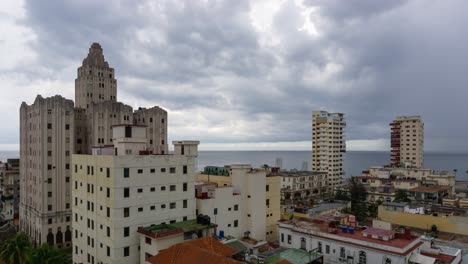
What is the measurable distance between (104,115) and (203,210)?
126 ft

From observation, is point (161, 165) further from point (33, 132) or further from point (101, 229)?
point (33, 132)

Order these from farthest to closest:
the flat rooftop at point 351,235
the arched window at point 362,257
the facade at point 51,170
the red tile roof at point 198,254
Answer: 1. the facade at point 51,170
2. the arched window at point 362,257
3. the flat rooftop at point 351,235
4. the red tile roof at point 198,254

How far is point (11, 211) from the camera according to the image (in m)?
94.8

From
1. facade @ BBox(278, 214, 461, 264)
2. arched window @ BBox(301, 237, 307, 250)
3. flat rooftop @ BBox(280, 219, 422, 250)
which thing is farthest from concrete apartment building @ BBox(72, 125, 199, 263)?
facade @ BBox(278, 214, 461, 264)

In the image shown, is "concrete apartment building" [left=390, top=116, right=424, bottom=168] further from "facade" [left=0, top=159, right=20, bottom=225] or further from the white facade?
"facade" [left=0, top=159, right=20, bottom=225]

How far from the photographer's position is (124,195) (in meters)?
42.7

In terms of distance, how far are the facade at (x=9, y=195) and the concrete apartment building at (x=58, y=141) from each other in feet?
46.1

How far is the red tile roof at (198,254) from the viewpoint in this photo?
32.5 metres

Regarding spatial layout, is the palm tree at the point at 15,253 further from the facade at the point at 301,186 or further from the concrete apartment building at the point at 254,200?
the facade at the point at 301,186

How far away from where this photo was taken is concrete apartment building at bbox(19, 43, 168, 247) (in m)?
71.4

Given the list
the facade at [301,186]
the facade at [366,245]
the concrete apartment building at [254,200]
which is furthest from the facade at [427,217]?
the facade at [301,186]

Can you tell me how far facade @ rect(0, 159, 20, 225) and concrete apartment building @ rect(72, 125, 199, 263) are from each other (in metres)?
57.3

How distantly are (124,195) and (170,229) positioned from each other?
7.41 m

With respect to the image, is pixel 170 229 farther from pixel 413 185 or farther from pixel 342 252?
pixel 413 185
